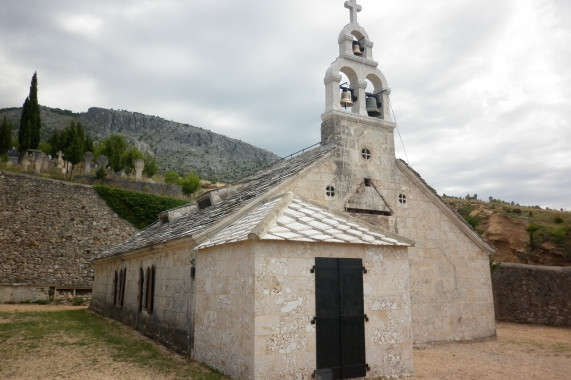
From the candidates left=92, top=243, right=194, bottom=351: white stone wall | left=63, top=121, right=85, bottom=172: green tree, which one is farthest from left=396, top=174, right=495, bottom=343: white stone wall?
left=63, top=121, right=85, bottom=172: green tree

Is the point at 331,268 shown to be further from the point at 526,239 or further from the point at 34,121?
the point at 34,121

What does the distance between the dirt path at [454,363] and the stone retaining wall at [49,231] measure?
16312 millimetres

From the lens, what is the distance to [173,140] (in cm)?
10681

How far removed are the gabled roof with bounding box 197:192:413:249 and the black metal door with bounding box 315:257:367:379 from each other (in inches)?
21.2

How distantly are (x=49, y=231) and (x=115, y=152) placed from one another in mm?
18686

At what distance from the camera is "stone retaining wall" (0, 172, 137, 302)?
2375 cm

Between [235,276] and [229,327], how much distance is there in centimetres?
96

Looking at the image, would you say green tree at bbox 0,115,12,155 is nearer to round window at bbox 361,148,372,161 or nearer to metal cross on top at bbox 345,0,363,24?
metal cross on top at bbox 345,0,363,24

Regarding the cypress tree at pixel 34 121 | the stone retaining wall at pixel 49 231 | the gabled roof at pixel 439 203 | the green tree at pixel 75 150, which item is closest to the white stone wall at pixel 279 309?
the gabled roof at pixel 439 203

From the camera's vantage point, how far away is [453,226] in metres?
13.1

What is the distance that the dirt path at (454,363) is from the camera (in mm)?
7824

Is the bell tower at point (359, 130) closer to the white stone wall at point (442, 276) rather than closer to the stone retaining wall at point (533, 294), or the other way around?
the white stone wall at point (442, 276)

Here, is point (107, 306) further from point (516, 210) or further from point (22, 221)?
point (516, 210)

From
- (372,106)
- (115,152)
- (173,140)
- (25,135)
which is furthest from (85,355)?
(173,140)
